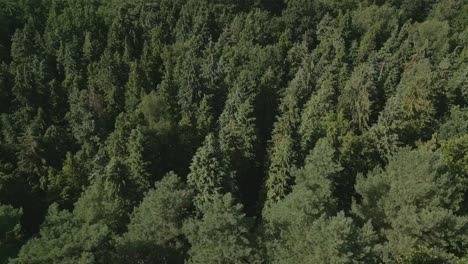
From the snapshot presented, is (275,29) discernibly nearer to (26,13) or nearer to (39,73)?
(39,73)

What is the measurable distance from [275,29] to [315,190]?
178 feet

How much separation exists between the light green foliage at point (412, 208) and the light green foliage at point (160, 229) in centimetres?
1603

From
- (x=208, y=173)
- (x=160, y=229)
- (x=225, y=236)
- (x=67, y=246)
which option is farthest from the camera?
(x=208, y=173)

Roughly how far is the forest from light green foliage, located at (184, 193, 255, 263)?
114 millimetres

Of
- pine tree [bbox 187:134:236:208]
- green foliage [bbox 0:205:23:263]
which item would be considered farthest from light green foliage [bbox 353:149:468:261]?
green foliage [bbox 0:205:23:263]

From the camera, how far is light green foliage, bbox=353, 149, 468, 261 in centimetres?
3453

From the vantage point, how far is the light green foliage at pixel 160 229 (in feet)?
118

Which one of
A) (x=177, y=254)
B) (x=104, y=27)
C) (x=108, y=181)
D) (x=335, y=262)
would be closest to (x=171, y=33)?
(x=104, y=27)

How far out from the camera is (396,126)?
50.0m

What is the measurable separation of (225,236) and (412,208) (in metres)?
16.1

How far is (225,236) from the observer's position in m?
31.5

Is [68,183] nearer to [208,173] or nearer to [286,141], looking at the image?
[208,173]

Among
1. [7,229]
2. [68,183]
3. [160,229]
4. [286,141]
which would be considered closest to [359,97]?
[286,141]

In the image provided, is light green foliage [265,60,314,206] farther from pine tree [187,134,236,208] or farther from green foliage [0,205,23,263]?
green foliage [0,205,23,263]
